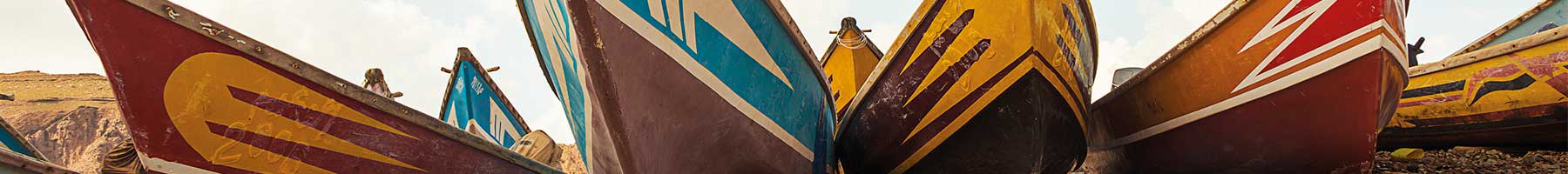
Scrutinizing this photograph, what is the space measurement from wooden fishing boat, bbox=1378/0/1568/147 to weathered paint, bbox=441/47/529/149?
544 cm

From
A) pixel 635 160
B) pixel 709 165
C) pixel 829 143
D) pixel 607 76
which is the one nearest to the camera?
pixel 607 76

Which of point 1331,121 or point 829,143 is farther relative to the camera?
point 829,143

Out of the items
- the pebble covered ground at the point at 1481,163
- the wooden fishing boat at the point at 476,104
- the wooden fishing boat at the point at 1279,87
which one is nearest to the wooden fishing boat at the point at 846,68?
the wooden fishing boat at the point at 476,104

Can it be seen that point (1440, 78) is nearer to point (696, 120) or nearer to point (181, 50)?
point (696, 120)

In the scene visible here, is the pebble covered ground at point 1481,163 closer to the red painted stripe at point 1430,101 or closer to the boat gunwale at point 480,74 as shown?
the red painted stripe at point 1430,101

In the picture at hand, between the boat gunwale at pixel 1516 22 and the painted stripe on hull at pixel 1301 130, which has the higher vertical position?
the boat gunwale at pixel 1516 22

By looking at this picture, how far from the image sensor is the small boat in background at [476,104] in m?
6.38

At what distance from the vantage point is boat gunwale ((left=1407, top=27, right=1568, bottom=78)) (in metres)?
4.06

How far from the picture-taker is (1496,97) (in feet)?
13.8

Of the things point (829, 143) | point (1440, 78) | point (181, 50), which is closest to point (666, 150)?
point (829, 143)

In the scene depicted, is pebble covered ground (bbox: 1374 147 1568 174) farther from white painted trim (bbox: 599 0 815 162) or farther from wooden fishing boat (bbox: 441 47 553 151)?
wooden fishing boat (bbox: 441 47 553 151)

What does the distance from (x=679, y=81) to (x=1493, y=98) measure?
3978 mm

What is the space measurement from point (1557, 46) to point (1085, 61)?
2392 mm

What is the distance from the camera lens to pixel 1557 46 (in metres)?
4.03
